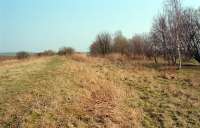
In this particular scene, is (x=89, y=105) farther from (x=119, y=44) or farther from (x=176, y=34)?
(x=119, y=44)

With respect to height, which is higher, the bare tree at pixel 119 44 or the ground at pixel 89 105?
the bare tree at pixel 119 44

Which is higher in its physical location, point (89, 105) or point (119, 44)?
point (119, 44)

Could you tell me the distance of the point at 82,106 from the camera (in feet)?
35.0

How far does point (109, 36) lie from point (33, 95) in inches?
2374

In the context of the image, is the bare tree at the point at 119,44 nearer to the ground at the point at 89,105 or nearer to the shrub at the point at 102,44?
the shrub at the point at 102,44

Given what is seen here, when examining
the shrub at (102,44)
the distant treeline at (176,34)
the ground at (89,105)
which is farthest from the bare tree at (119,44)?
the ground at (89,105)

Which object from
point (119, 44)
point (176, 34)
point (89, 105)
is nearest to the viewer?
point (89, 105)

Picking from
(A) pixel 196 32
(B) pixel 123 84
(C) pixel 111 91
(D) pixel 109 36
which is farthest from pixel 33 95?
(D) pixel 109 36

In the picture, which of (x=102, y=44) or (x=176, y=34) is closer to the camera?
(x=176, y=34)

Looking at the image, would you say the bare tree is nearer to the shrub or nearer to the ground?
the shrub

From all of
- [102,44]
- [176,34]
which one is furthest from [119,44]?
[176,34]

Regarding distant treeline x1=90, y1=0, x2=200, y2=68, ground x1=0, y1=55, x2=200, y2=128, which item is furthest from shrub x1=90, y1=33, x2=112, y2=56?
ground x1=0, y1=55, x2=200, y2=128

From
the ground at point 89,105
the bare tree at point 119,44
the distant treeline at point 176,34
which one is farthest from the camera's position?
the bare tree at point 119,44

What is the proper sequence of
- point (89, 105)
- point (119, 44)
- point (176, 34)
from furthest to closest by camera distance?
point (119, 44)
point (176, 34)
point (89, 105)
